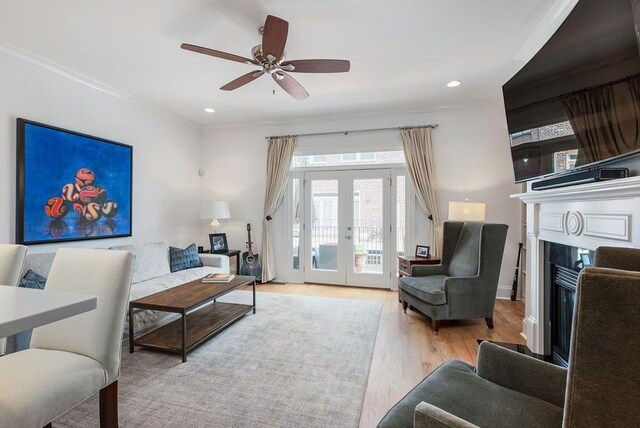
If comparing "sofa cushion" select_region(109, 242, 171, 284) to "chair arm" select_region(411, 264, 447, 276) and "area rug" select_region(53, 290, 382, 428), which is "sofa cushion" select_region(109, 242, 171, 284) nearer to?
"area rug" select_region(53, 290, 382, 428)

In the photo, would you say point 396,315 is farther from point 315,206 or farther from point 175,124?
point 175,124

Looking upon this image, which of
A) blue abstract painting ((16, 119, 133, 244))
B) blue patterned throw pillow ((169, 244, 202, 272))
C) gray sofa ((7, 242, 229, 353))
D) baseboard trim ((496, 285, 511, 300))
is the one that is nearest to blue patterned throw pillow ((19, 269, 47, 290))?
gray sofa ((7, 242, 229, 353))

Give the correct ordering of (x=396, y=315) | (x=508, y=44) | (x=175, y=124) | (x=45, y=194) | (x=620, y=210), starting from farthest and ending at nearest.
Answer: (x=175, y=124) → (x=396, y=315) → (x=45, y=194) → (x=508, y=44) → (x=620, y=210)

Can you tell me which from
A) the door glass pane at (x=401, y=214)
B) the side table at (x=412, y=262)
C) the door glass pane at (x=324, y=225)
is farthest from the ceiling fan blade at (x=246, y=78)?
the side table at (x=412, y=262)

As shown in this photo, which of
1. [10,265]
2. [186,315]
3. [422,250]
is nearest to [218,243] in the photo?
[186,315]

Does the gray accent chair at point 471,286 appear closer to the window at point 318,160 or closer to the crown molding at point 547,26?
the crown molding at point 547,26

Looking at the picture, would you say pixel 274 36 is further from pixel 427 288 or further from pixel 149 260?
pixel 149 260

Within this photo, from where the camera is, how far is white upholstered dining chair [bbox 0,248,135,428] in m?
1.14

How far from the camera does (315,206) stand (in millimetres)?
4836

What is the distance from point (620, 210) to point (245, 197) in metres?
4.61

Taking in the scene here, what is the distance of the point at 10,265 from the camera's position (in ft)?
4.89

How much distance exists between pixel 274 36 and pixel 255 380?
243cm

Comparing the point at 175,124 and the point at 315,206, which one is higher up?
the point at 175,124

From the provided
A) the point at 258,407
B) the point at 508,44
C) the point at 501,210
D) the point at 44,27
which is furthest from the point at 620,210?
the point at 44,27
